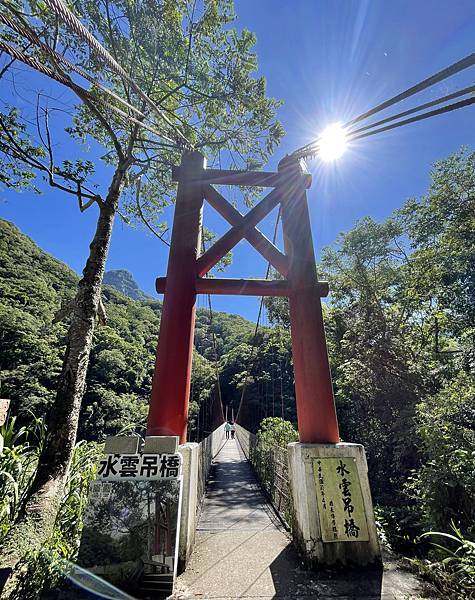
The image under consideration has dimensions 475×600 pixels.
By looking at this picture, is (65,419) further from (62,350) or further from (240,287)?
(62,350)

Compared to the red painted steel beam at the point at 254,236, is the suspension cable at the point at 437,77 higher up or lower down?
lower down

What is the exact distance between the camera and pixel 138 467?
1.85 meters

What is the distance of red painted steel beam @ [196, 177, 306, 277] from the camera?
303cm

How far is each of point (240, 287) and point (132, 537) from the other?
7.05 feet

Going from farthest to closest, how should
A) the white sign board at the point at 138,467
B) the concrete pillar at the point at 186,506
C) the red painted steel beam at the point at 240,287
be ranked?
the red painted steel beam at the point at 240,287 → the concrete pillar at the point at 186,506 → the white sign board at the point at 138,467

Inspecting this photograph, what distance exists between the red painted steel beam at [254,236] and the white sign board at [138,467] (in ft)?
6.82

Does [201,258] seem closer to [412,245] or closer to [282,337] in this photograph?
[412,245]

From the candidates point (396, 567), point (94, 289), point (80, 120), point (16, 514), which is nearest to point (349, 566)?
point (396, 567)

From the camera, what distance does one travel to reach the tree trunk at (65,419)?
1.91m

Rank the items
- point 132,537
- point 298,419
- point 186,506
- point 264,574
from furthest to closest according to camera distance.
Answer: point 298,419
point 186,506
point 264,574
point 132,537

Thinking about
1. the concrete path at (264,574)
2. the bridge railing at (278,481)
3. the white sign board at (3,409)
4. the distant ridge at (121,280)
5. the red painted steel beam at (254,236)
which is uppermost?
the distant ridge at (121,280)

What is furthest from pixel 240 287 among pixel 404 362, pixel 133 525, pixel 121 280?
pixel 121 280

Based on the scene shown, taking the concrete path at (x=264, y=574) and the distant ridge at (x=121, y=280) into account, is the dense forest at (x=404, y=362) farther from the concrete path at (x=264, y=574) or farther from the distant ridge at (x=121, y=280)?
the distant ridge at (x=121, y=280)

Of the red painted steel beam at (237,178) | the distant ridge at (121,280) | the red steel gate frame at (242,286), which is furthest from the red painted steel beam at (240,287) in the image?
the distant ridge at (121,280)
